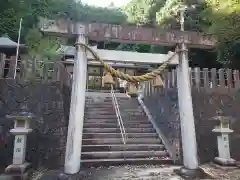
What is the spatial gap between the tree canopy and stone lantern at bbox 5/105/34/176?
304 inches

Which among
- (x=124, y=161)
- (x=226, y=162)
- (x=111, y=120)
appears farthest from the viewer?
(x=111, y=120)

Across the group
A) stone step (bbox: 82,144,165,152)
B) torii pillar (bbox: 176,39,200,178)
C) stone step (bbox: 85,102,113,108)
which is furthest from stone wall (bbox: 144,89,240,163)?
stone step (bbox: 85,102,113,108)

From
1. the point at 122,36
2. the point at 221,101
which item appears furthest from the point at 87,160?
the point at 221,101

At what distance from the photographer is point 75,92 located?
5.24 m

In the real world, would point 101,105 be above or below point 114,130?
above

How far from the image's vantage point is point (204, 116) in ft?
26.2

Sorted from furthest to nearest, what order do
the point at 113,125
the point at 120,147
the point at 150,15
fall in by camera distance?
the point at 150,15 < the point at 113,125 < the point at 120,147

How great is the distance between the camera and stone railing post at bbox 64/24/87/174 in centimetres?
497

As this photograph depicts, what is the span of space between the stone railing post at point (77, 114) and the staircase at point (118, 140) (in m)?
1.71

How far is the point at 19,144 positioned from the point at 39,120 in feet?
3.99

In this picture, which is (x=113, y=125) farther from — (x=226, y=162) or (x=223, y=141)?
(x=226, y=162)

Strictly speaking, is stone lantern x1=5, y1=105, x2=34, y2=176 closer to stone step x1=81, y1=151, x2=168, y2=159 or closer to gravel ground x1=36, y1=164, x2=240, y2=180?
gravel ground x1=36, y1=164, x2=240, y2=180

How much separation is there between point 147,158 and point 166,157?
70 centimetres

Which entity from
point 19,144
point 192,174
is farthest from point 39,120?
point 192,174
